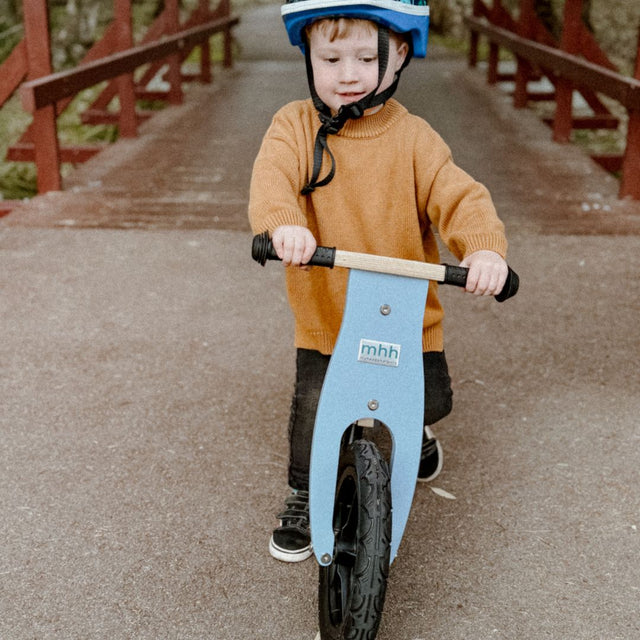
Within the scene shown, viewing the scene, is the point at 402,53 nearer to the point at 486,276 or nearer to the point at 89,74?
the point at 486,276

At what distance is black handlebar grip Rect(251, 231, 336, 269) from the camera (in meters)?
2.06

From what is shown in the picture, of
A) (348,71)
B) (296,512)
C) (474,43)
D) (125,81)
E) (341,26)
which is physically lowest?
(296,512)

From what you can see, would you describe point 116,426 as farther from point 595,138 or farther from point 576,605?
point 595,138

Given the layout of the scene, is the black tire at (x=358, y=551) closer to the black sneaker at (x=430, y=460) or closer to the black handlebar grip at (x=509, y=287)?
the black handlebar grip at (x=509, y=287)

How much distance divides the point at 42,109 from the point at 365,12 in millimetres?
4522

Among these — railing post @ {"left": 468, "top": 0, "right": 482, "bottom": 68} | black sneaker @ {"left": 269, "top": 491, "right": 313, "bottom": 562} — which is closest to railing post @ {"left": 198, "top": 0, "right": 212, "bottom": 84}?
railing post @ {"left": 468, "top": 0, "right": 482, "bottom": 68}

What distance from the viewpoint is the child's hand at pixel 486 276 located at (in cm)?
208

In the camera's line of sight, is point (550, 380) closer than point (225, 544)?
No

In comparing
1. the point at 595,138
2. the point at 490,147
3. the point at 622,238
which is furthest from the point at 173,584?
the point at 595,138

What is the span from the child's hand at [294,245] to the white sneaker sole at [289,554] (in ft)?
2.87

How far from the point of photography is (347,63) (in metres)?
2.35

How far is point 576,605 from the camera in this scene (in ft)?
7.67

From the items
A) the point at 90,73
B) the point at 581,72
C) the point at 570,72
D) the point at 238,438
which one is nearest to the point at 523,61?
the point at 570,72

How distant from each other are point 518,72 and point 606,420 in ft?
25.0
